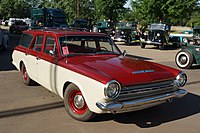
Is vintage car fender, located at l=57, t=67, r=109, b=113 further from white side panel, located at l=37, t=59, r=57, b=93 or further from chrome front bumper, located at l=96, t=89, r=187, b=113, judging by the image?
white side panel, located at l=37, t=59, r=57, b=93

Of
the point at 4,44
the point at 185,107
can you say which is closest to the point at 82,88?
the point at 185,107

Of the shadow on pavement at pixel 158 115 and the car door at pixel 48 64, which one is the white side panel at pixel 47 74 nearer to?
the car door at pixel 48 64

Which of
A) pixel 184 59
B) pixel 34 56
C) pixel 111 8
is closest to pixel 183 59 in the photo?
pixel 184 59

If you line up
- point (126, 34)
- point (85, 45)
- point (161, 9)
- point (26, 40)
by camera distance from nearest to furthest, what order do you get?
point (85, 45) → point (26, 40) → point (126, 34) → point (161, 9)

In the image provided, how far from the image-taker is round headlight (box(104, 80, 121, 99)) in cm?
382

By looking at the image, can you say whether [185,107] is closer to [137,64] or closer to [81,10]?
[137,64]

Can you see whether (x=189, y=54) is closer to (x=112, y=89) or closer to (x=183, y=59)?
(x=183, y=59)

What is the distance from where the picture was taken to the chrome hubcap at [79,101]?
4.43 meters

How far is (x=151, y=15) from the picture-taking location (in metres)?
25.5

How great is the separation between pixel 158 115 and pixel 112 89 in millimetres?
1506

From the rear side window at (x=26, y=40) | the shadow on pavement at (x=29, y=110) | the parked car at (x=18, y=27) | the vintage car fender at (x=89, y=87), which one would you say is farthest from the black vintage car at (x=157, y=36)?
the parked car at (x=18, y=27)

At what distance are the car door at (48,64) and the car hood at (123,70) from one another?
557 mm

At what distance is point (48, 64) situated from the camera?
517cm

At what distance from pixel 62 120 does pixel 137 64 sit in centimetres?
173
